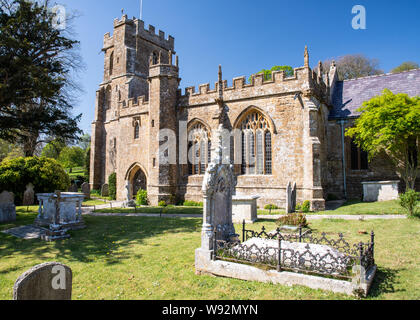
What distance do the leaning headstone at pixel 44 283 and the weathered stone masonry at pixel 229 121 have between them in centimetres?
1378

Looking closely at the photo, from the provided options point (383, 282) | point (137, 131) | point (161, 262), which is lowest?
point (161, 262)

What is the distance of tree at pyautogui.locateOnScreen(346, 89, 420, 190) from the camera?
1495 cm

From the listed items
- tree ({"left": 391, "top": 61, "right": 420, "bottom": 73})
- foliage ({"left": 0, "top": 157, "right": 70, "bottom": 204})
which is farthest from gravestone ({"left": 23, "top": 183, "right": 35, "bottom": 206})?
tree ({"left": 391, "top": 61, "right": 420, "bottom": 73})

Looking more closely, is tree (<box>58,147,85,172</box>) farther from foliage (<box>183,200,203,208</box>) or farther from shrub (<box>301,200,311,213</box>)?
shrub (<box>301,200,311,213</box>)

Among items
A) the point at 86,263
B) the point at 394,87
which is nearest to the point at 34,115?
the point at 86,263

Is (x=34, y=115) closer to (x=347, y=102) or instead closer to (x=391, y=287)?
(x=391, y=287)

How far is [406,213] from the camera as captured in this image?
11.4m

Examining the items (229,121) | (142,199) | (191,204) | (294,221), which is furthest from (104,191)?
(294,221)

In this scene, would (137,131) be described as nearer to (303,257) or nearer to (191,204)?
(191,204)

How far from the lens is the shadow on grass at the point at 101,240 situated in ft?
25.3

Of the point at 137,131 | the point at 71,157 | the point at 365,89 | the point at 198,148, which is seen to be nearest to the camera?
the point at 198,148

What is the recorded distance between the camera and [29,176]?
1948 centimetres

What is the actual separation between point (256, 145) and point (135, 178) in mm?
11979
